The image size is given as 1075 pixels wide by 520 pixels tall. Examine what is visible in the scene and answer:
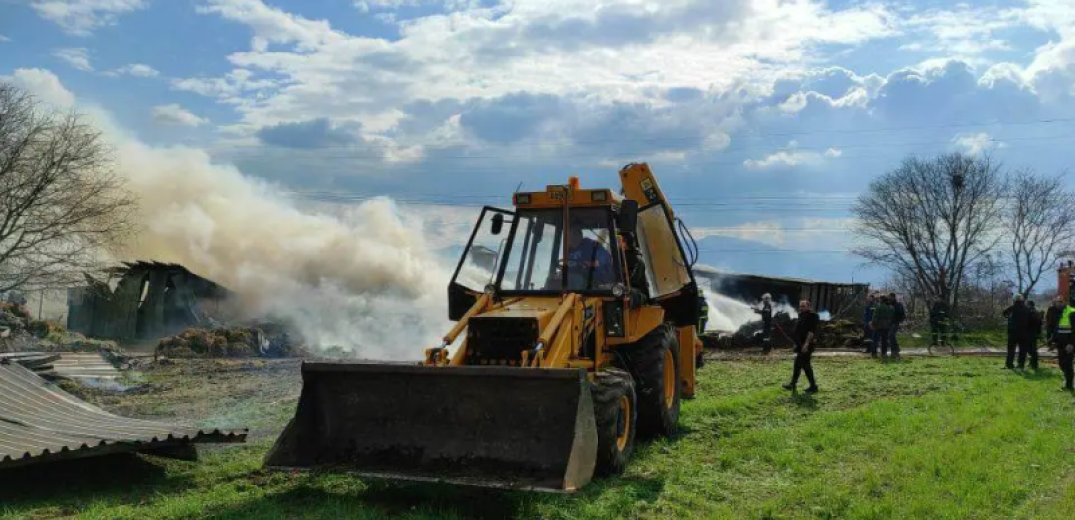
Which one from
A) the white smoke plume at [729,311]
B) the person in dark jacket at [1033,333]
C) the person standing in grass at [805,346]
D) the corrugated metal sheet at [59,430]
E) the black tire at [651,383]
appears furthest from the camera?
the white smoke plume at [729,311]

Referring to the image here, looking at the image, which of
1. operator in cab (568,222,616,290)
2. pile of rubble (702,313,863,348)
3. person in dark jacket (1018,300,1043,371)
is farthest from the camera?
pile of rubble (702,313,863,348)

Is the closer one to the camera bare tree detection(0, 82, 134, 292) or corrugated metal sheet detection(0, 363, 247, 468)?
corrugated metal sheet detection(0, 363, 247, 468)

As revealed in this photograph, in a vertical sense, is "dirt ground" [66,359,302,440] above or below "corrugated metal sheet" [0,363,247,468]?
below

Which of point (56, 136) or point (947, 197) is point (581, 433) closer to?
point (56, 136)

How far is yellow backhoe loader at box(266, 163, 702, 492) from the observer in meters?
6.69

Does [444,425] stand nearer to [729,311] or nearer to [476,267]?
[476,267]

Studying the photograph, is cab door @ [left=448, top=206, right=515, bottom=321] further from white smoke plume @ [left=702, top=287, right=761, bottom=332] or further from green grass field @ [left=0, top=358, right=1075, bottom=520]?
white smoke plume @ [left=702, top=287, right=761, bottom=332]

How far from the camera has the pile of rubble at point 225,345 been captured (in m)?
24.9

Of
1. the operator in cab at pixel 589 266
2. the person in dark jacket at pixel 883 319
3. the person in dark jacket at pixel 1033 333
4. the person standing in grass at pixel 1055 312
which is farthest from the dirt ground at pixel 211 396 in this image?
the person standing in grass at pixel 1055 312

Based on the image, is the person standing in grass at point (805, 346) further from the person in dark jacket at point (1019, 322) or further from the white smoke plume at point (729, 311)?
the white smoke plume at point (729, 311)

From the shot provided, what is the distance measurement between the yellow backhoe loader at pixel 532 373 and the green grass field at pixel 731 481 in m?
0.31

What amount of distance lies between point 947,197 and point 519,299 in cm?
4623

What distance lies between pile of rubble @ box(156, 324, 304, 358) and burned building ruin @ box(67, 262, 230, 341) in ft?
21.9

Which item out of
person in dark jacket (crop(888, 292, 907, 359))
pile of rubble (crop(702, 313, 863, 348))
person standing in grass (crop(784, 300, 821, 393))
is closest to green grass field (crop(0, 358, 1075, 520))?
person standing in grass (crop(784, 300, 821, 393))
